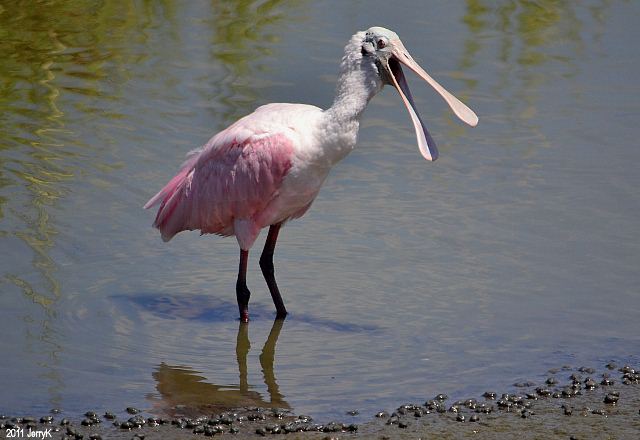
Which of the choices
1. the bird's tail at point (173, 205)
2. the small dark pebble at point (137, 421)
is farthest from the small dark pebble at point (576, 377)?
the bird's tail at point (173, 205)

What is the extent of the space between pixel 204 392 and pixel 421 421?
4.24ft

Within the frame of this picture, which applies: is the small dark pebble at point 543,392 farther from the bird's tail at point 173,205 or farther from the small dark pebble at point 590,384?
the bird's tail at point 173,205

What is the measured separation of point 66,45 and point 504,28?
17.4ft

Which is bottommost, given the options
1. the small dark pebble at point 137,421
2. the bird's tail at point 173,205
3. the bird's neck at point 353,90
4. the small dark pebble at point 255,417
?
the small dark pebble at point 255,417

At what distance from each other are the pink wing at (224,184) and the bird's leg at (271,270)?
291mm

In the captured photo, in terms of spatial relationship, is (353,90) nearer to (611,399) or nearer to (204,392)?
(204,392)

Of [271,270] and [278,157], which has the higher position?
[278,157]

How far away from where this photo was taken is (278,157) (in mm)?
8562

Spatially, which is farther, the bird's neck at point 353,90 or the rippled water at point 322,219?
the bird's neck at point 353,90

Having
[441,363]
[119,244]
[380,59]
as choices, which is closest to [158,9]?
[119,244]

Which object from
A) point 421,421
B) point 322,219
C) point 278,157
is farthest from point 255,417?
point 322,219

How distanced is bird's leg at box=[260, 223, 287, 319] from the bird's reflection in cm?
80

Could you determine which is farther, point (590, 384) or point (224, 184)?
point (224, 184)

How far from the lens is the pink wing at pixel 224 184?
8641 mm
